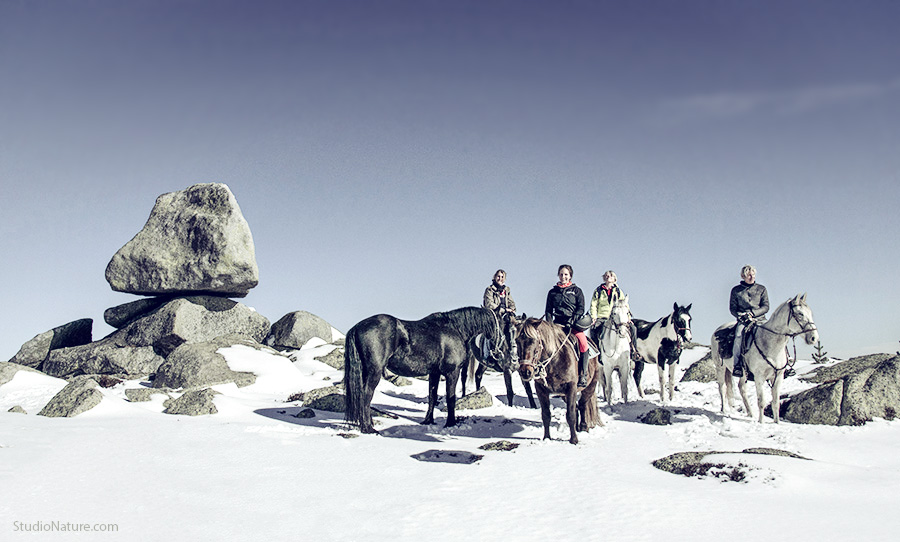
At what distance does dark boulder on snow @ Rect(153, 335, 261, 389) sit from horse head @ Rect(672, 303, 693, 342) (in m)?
12.0

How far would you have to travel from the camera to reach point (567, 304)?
12180mm

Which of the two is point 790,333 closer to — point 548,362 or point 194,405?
point 548,362

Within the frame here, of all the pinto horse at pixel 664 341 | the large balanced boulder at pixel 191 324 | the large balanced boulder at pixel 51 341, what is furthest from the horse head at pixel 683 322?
the large balanced boulder at pixel 51 341

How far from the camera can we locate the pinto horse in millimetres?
16516

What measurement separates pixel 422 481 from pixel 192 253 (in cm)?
1792

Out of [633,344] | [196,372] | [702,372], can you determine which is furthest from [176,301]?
[702,372]

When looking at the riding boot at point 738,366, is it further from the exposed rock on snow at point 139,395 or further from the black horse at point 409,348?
the exposed rock on snow at point 139,395

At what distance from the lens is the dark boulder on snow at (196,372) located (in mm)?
18266

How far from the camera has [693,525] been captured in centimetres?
679

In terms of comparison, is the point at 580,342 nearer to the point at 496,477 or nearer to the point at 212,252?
the point at 496,477

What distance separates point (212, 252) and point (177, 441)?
44.7 ft

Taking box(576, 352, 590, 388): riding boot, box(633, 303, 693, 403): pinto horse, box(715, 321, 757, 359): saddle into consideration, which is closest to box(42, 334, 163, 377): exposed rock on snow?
box(633, 303, 693, 403): pinto horse

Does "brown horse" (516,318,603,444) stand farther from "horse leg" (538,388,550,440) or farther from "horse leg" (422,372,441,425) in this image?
"horse leg" (422,372,441,425)

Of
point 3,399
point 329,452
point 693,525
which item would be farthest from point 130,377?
point 693,525
